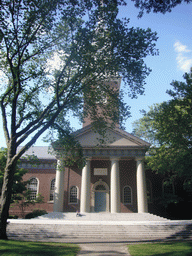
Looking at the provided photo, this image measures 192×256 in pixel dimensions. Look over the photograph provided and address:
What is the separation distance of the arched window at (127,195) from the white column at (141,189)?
10.9 ft

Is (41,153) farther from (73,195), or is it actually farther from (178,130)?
(178,130)

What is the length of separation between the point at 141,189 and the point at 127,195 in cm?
375

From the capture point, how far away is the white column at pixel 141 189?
924 inches

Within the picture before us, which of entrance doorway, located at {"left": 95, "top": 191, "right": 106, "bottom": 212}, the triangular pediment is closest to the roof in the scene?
the triangular pediment

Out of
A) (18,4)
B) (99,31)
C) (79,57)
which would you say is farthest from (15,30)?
(99,31)

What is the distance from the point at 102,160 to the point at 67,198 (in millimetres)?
6696

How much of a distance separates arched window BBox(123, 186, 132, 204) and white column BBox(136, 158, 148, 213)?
10.9 ft

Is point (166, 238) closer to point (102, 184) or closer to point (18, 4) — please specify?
point (102, 184)

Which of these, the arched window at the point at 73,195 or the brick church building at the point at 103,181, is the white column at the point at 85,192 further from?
the arched window at the point at 73,195

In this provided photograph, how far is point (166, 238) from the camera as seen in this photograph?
14688mm

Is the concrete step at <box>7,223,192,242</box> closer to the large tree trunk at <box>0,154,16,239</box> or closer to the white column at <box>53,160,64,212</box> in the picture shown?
the large tree trunk at <box>0,154,16,239</box>

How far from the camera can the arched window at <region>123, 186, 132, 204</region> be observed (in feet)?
88.4

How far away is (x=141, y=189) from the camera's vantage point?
950 inches

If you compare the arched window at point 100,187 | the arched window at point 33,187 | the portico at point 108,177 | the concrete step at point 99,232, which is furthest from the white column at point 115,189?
the arched window at point 33,187
